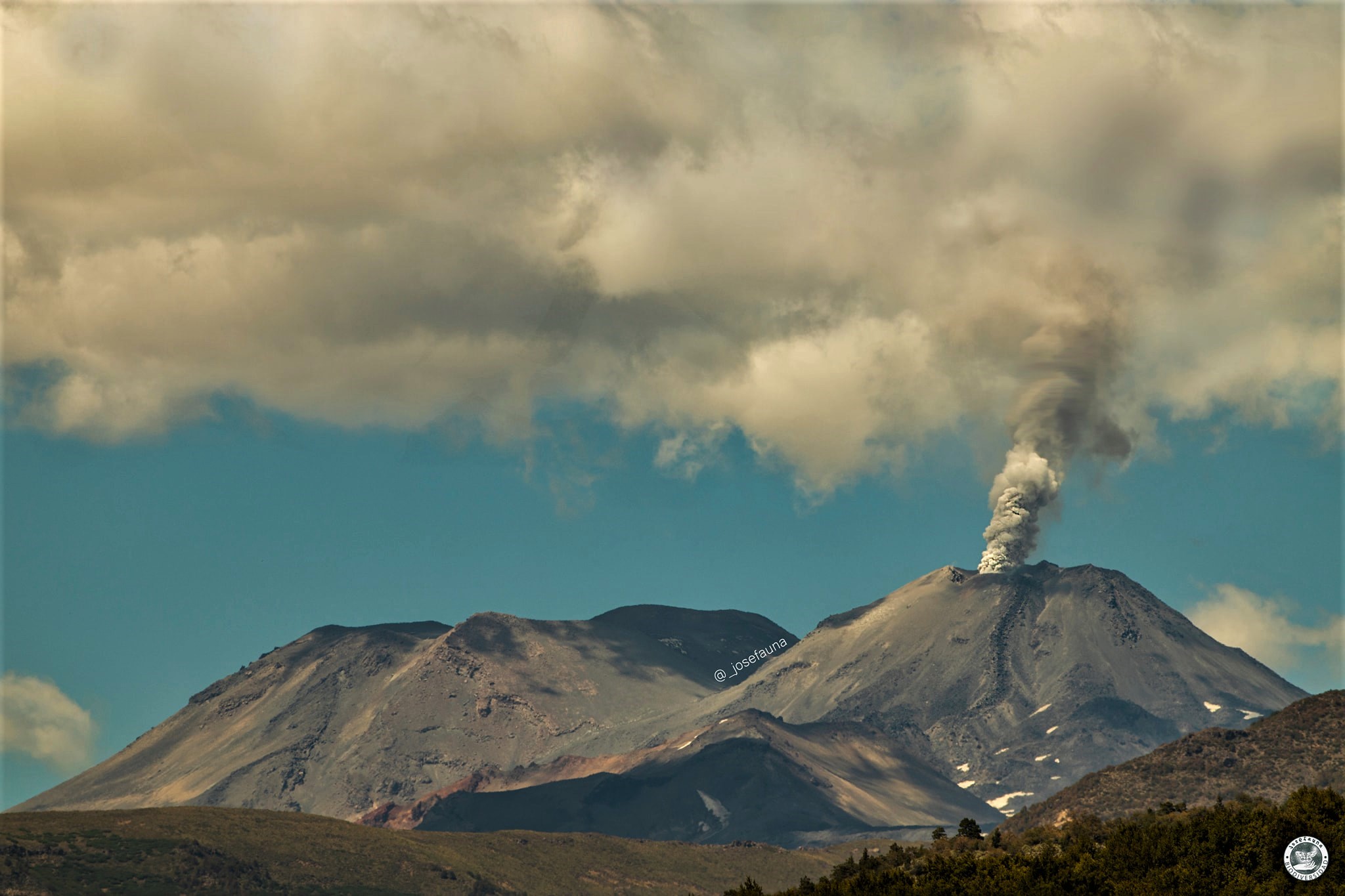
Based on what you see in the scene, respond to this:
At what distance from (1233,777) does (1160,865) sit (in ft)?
392

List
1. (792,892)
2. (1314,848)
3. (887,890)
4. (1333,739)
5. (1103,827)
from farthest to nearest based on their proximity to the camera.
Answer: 1. (1333,739)
2. (1103,827)
3. (792,892)
4. (887,890)
5. (1314,848)

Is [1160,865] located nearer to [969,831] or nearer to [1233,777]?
[969,831]

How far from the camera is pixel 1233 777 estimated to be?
19388 cm

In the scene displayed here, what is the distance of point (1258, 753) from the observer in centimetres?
19600

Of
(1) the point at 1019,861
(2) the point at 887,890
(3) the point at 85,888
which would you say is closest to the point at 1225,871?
(1) the point at 1019,861

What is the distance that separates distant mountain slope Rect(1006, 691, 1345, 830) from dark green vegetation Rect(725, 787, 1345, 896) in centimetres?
9185

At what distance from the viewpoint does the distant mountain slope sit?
18425 cm

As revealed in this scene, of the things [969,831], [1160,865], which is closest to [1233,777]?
[969,831]

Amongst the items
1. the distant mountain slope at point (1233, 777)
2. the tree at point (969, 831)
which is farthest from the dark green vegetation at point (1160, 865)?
the distant mountain slope at point (1233, 777)

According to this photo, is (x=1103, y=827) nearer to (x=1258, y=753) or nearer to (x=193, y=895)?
(x=1258, y=753)

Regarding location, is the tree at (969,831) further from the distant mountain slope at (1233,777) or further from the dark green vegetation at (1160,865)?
the distant mountain slope at (1233,777)

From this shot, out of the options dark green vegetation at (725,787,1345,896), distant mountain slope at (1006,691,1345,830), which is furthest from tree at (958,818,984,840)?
distant mountain slope at (1006,691,1345,830)

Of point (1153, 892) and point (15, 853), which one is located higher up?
point (15, 853)

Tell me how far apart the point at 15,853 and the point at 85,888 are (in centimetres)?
1352
